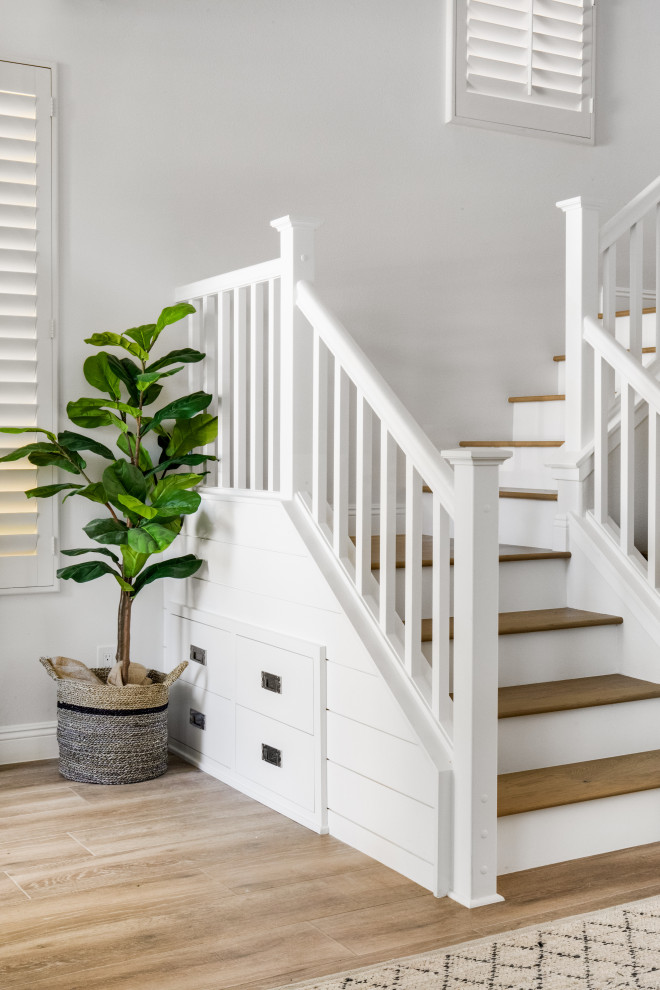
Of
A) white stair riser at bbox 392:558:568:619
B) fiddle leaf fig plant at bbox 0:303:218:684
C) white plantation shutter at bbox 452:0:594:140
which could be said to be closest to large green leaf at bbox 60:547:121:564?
fiddle leaf fig plant at bbox 0:303:218:684

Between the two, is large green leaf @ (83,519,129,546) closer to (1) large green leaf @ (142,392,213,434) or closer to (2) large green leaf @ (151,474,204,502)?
(2) large green leaf @ (151,474,204,502)

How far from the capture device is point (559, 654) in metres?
3.02

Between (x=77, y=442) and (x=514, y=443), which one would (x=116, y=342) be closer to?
(x=77, y=442)

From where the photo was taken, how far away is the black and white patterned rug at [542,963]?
6.27 ft

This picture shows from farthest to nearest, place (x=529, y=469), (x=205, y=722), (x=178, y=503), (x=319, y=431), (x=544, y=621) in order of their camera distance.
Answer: (x=529, y=469) → (x=205, y=722) → (x=178, y=503) → (x=544, y=621) → (x=319, y=431)

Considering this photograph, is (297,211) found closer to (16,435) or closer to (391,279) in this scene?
(391,279)

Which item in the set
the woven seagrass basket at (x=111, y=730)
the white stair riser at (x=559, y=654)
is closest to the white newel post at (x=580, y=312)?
the white stair riser at (x=559, y=654)

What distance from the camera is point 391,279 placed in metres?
4.03

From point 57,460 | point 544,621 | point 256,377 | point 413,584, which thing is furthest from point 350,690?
point 57,460

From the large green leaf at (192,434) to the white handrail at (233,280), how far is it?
41 cm

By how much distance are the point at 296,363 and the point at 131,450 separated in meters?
0.67

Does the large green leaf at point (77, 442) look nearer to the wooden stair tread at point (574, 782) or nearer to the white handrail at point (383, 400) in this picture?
the white handrail at point (383, 400)

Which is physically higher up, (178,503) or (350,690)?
(178,503)

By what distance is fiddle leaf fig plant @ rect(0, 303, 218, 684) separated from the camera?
3143 mm
